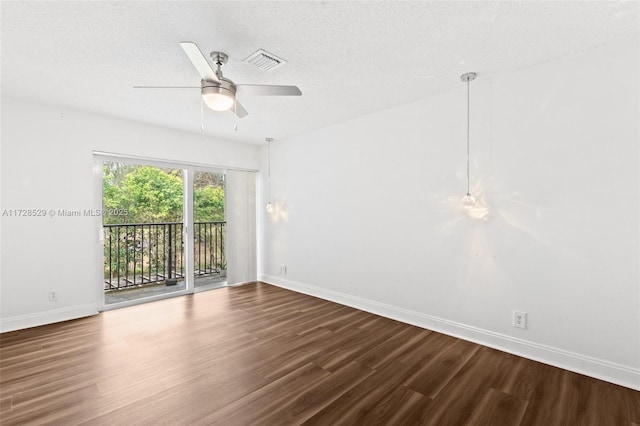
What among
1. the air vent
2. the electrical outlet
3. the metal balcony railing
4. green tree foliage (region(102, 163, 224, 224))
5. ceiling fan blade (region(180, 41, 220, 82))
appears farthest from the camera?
the metal balcony railing

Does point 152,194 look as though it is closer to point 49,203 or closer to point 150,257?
point 150,257

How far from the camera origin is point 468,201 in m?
2.80

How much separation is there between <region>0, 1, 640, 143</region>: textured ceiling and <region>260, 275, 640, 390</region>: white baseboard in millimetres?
2376

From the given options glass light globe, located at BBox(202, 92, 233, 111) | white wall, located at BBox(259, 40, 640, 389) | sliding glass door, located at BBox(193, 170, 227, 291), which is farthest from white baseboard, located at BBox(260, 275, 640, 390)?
glass light globe, located at BBox(202, 92, 233, 111)

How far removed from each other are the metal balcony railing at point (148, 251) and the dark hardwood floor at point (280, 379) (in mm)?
1190

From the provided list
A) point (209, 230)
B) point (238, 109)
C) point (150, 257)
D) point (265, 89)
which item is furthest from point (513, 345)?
point (150, 257)

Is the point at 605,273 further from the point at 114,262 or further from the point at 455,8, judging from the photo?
the point at 114,262

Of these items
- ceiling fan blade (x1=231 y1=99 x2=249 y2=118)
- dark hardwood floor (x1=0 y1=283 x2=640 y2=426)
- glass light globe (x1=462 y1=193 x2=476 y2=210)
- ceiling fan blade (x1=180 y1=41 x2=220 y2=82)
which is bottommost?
dark hardwood floor (x1=0 y1=283 x2=640 y2=426)

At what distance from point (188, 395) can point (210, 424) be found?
37cm

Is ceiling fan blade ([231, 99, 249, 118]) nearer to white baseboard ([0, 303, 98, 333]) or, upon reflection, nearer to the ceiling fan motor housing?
the ceiling fan motor housing

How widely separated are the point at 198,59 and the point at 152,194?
3.28m

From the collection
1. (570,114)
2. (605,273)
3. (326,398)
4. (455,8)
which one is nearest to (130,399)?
(326,398)

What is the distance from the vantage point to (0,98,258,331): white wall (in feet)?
10.3

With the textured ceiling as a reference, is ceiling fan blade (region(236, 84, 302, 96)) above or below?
below
